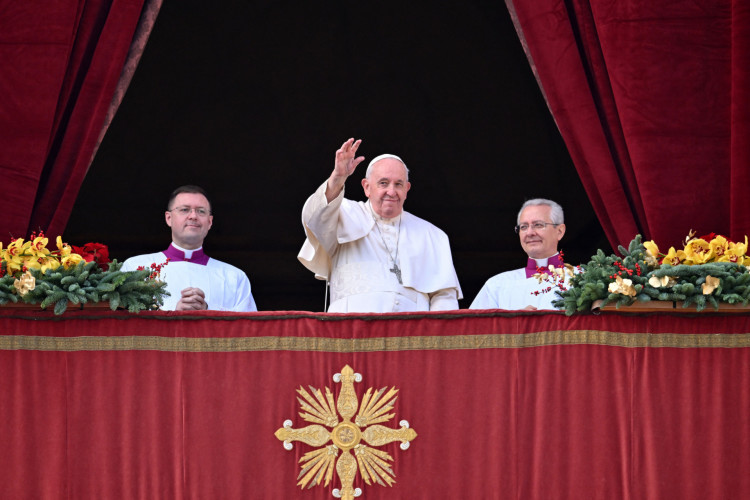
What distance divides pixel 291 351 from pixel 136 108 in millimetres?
3869

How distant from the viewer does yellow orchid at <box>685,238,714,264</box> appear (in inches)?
162

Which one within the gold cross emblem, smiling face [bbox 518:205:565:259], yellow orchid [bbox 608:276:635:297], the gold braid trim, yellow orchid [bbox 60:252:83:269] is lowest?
the gold cross emblem

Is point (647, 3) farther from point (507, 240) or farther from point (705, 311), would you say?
point (507, 240)

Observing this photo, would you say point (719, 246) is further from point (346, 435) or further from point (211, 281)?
point (211, 281)

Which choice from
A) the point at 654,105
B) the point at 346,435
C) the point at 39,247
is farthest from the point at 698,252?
the point at 39,247

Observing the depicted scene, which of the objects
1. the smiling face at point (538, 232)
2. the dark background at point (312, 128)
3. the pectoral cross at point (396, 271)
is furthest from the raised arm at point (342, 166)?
the dark background at point (312, 128)

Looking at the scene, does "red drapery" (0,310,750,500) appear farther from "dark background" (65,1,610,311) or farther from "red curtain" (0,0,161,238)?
"dark background" (65,1,610,311)

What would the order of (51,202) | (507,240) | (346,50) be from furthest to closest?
(507,240), (346,50), (51,202)

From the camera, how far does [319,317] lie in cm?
411

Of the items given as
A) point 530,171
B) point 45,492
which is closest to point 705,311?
point 45,492

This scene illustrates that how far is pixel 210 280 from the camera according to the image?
598 centimetres

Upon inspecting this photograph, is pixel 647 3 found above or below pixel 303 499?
above

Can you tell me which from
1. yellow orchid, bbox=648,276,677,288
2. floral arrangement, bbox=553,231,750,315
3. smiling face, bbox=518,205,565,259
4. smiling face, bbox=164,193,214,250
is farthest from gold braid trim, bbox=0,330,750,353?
smiling face, bbox=164,193,214,250

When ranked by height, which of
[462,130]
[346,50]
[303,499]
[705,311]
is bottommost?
[303,499]
